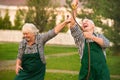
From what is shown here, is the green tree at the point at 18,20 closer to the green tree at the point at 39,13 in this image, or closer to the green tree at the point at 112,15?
the green tree at the point at 39,13

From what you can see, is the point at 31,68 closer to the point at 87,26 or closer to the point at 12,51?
the point at 87,26

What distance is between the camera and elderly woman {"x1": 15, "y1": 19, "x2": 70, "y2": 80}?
6.86 m

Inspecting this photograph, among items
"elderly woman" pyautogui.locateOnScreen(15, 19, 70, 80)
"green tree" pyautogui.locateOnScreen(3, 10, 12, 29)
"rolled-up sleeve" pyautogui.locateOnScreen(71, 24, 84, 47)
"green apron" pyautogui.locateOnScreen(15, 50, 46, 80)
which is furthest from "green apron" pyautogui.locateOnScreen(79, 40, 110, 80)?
"green tree" pyautogui.locateOnScreen(3, 10, 12, 29)

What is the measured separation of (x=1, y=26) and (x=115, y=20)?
82.9ft

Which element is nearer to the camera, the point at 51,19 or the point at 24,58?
the point at 24,58

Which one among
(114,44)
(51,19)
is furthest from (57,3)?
(114,44)

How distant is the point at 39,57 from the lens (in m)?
6.91

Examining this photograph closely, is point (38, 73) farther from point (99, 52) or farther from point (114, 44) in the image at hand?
point (114, 44)

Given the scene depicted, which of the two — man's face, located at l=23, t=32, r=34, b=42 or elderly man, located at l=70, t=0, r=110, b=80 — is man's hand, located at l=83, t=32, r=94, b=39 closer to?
elderly man, located at l=70, t=0, r=110, b=80

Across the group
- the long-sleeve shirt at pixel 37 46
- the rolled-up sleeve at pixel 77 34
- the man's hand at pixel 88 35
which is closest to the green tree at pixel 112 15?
the long-sleeve shirt at pixel 37 46

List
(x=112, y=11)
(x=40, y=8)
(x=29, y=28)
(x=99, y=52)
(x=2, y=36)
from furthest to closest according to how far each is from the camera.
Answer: (x=2, y=36), (x=40, y=8), (x=112, y=11), (x=29, y=28), (x=99, y=52)

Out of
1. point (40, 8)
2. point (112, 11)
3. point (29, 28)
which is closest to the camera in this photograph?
point (29, 28)

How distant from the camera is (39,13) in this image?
32.1 meters

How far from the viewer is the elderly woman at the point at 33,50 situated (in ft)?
22.5
